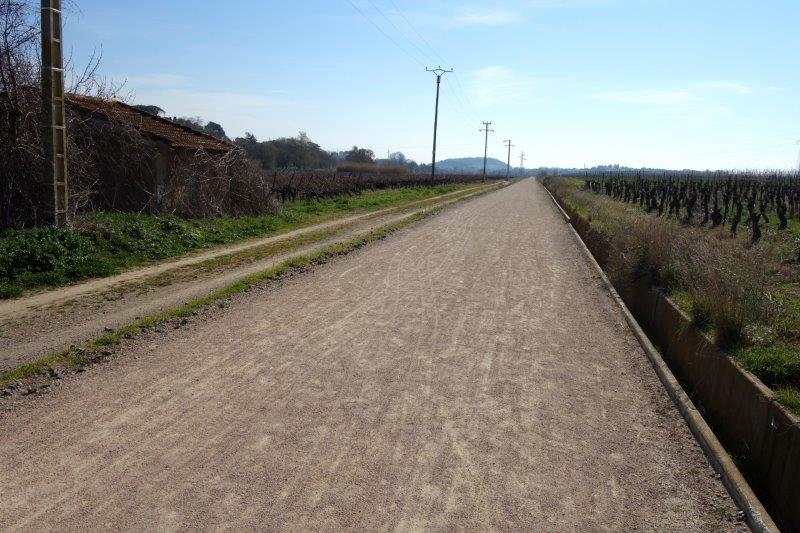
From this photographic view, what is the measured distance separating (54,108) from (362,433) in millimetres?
10700

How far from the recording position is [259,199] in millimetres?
21562

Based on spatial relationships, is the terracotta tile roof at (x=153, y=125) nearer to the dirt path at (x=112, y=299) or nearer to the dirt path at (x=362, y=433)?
the dirt path at (x=112, y=299)

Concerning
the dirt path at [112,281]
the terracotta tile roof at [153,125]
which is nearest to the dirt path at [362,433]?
the dirt path at [112,281]

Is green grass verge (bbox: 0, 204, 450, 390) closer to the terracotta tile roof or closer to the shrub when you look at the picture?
the terracotta tile roof

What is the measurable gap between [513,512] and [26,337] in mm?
6323

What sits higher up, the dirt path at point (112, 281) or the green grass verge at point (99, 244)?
the green grass verge at point (99, 244)

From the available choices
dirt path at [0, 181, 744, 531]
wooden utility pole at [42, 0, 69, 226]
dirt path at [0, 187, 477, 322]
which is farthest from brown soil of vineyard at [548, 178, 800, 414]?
wooden utility pole at [42, 0, 69, 226]

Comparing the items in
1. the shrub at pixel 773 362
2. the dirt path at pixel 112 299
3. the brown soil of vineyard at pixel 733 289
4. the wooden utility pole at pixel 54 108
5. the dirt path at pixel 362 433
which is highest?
the wooden utility pole at pixel 54 108

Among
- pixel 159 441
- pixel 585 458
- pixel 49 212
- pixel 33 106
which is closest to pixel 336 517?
pixel 159 441

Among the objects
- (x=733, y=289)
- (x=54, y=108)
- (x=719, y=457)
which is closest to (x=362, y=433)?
(x=719, y=457)

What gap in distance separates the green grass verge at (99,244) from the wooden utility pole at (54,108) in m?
0.77

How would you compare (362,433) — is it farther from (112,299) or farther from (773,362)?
(112,299)

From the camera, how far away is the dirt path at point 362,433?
3969mm

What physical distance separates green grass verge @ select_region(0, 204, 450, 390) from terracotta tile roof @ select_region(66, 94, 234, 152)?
6422 mm
